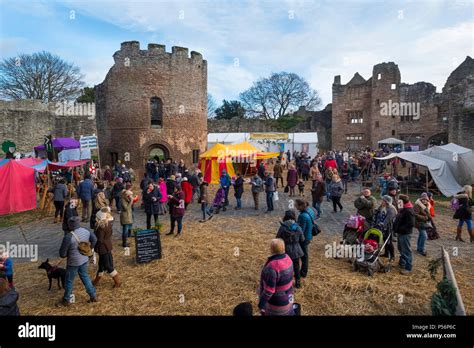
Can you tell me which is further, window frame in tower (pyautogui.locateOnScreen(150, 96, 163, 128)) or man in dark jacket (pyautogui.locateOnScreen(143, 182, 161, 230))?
window frame in tower (pyautogui.locateOnScreen(150, 96, 163, 128))

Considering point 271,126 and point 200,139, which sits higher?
point 271,126

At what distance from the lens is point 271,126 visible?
3672cm

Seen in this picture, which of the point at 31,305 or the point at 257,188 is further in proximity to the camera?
the point at 257,188

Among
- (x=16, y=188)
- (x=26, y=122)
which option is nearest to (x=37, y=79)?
(x=26, y=122)

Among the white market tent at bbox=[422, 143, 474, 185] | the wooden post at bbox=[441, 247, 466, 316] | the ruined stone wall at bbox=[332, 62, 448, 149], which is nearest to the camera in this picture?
the wooden post at bbox=[441, 247, 466, 316]

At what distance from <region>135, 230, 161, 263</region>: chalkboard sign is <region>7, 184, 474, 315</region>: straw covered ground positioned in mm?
177

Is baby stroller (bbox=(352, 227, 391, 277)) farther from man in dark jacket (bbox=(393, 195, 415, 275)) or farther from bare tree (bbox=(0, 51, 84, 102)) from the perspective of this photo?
bare tree (bbox=(0, 51, 84, 102))

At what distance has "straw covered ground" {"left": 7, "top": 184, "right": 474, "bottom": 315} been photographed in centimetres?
517

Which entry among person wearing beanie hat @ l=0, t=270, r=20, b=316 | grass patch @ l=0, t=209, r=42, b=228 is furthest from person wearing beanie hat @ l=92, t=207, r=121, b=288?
grass patch @ l=0, t=209, r=42, b=228

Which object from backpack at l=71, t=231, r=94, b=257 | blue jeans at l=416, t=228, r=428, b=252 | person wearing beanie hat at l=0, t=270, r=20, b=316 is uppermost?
backpack at l=71, t=231, r=94, b=257

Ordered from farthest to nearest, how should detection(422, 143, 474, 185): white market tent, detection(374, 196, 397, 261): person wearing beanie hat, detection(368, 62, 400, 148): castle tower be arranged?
1. detection(368, 62, 400, 148): castle tower
2. detection(422, 143, 474, 185): white market tent
3. detection(374, 196, 397, 261): person wearing beanie hat

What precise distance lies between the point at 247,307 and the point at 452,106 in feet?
78.8
